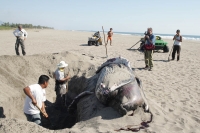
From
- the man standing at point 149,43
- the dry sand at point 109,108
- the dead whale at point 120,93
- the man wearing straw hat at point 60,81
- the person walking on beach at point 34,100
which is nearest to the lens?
the person walking on beach at point 34,100

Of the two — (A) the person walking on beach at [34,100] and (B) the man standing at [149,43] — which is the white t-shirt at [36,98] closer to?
(A) the person walking on beach at [34,100]

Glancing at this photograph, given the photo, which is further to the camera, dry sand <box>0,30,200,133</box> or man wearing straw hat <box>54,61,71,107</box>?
man wearing straw hat <box>54,61,71,107</box>

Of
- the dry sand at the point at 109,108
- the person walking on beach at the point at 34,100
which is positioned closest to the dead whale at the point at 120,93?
the dry sand at the point at 109,108

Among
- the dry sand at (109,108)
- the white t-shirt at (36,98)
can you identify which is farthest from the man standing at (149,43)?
the white t-shirt at (36,98)

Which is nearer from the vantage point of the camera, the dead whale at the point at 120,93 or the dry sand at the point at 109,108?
the dry sand at the point at 109,108

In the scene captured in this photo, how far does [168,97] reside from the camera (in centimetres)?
717

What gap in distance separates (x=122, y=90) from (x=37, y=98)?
1.96 metres

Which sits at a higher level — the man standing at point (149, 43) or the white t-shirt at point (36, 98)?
the man standing at point (149, 43)

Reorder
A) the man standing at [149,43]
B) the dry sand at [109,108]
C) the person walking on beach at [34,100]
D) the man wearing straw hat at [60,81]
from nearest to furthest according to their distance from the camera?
1. the person walking on beach at [34,100]
2. the dry sand at [109,108]
3. the man wearing straw hat at [60,81]
4. the man standing at [149,43]

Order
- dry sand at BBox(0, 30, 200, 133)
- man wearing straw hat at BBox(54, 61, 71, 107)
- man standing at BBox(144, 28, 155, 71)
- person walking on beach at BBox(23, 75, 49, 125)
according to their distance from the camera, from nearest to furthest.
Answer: person walking on beach at BBox(23, 75, 49, 125) → dry sand at BBox(0, 30, 200, 133) → man wearing straw hat at BBox(54, 61, 71, 107) → man standing at BBox(144, 28, 155, 71)

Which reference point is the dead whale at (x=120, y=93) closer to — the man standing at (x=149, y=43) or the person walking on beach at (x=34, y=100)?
the person walking on beach at (x=34, y=100)

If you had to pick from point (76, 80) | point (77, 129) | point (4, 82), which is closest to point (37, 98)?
point (77, 129)

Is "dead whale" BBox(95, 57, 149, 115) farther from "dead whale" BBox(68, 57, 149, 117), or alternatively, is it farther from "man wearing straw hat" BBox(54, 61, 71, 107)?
"man wearing straw hat" BBox(54, 61, 71, 107)

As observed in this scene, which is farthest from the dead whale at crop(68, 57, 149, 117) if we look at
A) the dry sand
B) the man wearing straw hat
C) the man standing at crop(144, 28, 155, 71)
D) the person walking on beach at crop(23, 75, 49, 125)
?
the man standing at crop(144, 28, 155, 71)
